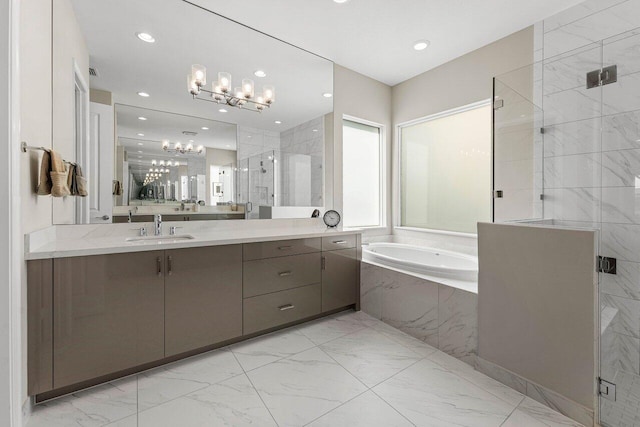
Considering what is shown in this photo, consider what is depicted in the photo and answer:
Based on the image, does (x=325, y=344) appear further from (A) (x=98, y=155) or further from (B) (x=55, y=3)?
(B) (x=55, y=3)

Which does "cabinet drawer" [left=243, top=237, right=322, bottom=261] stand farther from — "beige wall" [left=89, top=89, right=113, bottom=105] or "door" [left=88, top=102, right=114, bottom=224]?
"beige wall" [left=89, top=89, right=113, bottom=105]

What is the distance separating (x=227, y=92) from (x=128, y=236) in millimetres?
1453

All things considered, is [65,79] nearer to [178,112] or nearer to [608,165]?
[178,112]

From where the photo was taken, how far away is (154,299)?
1777mm

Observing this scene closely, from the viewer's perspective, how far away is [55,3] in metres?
1.78

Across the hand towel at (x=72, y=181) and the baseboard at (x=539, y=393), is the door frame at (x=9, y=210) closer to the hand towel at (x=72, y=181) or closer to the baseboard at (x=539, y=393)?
the hand towel at (x=72, y=181)

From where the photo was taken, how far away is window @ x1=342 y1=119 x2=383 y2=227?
11.7 feet

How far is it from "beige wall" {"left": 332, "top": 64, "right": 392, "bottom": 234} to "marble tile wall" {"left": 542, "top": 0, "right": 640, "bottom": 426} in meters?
1.82

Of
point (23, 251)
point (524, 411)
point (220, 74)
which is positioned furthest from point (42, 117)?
point (524, 411)

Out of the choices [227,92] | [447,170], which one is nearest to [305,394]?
[227,92]

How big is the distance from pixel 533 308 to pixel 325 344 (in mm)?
1400

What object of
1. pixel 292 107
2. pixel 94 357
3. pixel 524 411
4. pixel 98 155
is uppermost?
pixel 292 107

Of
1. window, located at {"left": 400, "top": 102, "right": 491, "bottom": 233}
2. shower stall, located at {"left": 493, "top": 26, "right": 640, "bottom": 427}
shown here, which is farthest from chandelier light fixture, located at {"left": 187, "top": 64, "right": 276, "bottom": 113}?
shower stall, located at {"left": 493, "top": 26, "right": 640, "bottom": 427}

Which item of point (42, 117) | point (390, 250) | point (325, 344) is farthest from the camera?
point (390, 250)
